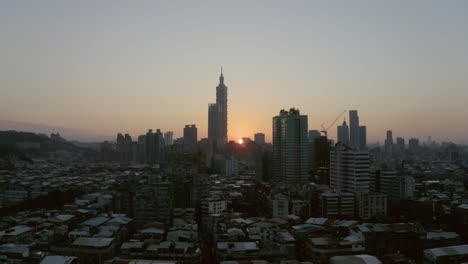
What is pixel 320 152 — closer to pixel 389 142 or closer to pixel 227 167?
pixel 227 167

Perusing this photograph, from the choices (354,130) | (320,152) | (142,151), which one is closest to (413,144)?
(354,130)

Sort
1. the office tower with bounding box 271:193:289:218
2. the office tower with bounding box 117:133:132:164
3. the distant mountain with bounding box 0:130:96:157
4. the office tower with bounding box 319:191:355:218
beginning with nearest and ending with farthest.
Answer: the office tower with bounding box 319:191:355:218 < the office tower with bounding box 271:193:289:218 < the office tower with bounding box 117:133:132:164 < the distant mountain with bounding box 0:130:96:157

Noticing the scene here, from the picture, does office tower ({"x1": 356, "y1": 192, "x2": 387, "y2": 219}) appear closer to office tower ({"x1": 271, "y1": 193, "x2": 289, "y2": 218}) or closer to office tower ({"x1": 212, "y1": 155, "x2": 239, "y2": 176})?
office tower ({"x1": 271, "y1": 193, "x2": 289, "y2": 218})

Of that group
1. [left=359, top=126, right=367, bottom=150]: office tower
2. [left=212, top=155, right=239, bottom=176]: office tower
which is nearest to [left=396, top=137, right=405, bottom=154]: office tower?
[left=359, top=126, right=367, bottom=150]: office tower

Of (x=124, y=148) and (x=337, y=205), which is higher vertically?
(x=124, y=148)

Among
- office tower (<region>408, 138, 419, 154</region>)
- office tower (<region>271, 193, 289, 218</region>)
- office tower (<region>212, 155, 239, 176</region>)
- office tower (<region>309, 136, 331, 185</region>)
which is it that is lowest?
office tower (<region>271, 193, 289, 218</region>)

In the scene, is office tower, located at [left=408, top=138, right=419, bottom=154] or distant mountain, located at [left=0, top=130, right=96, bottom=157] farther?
office tower, located at [left=408, top=138, right=419, bottom=154]

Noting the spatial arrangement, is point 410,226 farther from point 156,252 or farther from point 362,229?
point 156,252

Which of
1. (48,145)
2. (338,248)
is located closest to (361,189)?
(338,248)
